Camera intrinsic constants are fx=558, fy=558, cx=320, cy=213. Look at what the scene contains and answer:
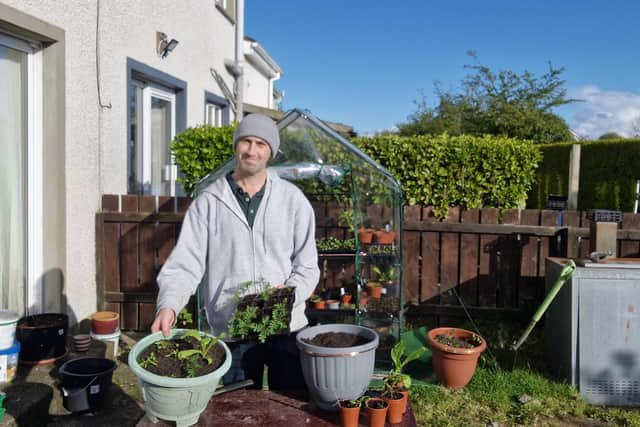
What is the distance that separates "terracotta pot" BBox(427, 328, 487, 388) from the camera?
412 cm

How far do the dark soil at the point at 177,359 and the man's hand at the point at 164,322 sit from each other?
0.16ft

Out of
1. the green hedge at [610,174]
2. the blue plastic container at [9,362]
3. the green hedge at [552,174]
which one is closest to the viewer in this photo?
the blue plastic container at [9,362]

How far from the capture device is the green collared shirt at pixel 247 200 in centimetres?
252

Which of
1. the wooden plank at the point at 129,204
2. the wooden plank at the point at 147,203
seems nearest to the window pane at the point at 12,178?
the wooden plank at the point at 129,204

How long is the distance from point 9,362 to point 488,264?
13.2 feet

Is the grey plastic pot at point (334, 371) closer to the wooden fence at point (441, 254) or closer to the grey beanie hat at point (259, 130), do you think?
the grey beanie hat at point (259, 130)

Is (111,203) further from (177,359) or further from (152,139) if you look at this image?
(177,359)

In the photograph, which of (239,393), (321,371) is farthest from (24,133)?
(321,371)

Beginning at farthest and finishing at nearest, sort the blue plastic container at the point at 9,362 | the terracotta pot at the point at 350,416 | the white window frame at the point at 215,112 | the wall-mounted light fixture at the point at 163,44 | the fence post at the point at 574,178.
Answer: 1. the white window frame at the point at 215,112
2. the wall-mounted light fixture at the point at 163,44
3. the fence post at the point at 574,178
4. the blue plastic container at the point at 9,362
5. the terracotta pot at the point at 350,416

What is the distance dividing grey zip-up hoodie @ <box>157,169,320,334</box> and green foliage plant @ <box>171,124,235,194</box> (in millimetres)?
2995

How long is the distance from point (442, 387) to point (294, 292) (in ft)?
7.63

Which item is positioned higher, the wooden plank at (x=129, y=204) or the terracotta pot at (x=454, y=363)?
the wooden plank at (x=129, y=204)

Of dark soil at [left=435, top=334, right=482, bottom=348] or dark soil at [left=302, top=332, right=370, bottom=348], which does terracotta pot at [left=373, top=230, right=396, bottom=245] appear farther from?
dark soil at [left=302, top=332, right=370, bottom=348]

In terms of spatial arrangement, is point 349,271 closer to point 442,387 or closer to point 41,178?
point 442,387
